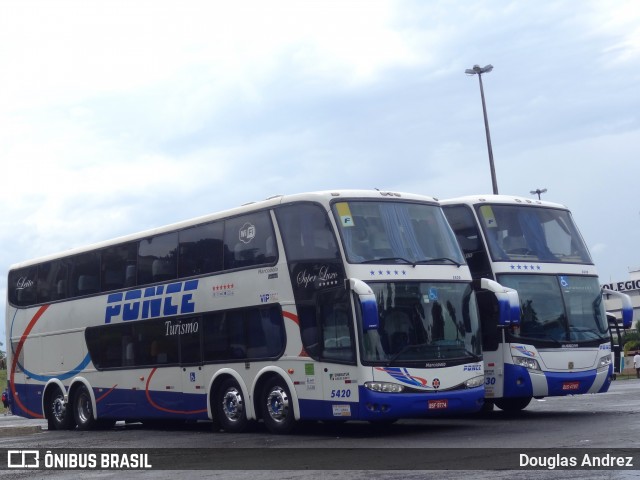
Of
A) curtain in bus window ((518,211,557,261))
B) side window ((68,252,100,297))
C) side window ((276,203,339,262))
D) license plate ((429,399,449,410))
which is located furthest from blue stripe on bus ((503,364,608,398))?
side window ((68,252,100,297))

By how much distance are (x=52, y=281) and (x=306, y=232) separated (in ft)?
29.8

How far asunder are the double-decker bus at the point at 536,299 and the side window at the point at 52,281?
888 centimetres

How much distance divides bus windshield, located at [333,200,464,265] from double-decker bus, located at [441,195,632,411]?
1779mm

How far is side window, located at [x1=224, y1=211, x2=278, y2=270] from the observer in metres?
18.2

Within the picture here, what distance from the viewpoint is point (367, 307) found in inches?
613

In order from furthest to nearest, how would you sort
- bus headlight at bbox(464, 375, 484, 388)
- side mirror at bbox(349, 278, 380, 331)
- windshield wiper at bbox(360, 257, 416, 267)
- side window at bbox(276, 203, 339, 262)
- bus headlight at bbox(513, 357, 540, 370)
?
bus headlight at bbox(513, 357, 540, 370)
bus headlight at bbox(464, 375, 484, 388)
side window at bbox(276, 203, 339, 262)
windshield wiper at bbox(360, 257, 416, 267)
side mirror at bbox(349, 278, 380, 331)

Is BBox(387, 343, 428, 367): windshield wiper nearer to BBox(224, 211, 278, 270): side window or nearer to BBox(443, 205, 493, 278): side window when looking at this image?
BBox(224, 211, 278, 270): side window

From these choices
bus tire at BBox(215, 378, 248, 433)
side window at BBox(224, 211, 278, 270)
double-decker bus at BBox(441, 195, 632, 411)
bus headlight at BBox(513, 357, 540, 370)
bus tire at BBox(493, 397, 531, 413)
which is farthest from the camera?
bus tire at BBox(493, 397, 531, 413)

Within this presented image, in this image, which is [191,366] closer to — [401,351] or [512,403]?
[401,351]

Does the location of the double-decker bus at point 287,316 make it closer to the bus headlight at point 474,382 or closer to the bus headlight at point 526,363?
the bus headlight at point 474,382

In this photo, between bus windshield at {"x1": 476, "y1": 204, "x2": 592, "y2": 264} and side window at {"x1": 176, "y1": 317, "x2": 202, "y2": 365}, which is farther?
side window at {"x1": 176, "y1": 317, "x2": 202, "y2": 365}

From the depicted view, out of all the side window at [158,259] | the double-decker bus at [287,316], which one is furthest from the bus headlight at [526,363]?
the side window at [158,259]
